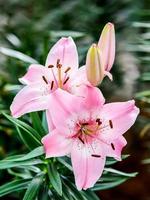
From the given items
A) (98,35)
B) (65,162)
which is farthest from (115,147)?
(98,35)

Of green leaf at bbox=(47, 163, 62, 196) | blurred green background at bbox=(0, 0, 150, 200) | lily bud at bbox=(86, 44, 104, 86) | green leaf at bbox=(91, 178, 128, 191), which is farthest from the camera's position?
blurred green background at bbox=(0, 0, 150, 200)

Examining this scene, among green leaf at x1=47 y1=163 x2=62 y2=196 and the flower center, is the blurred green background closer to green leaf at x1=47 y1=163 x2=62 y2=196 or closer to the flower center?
green leaf at x1=47 y1=163 x2=62 y2=196

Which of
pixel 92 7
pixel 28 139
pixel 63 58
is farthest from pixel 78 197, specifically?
pixel 92 7

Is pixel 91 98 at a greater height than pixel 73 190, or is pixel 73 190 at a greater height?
pixel 91 98

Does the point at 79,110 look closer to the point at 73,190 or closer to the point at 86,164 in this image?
the point at 86,164

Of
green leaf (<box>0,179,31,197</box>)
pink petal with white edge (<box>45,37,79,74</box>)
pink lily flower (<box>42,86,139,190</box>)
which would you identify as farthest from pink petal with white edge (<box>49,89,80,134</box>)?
green leaf (<box>0,179,31,197</box>)

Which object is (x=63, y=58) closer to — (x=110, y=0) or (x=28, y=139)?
(x=28, y=139)
